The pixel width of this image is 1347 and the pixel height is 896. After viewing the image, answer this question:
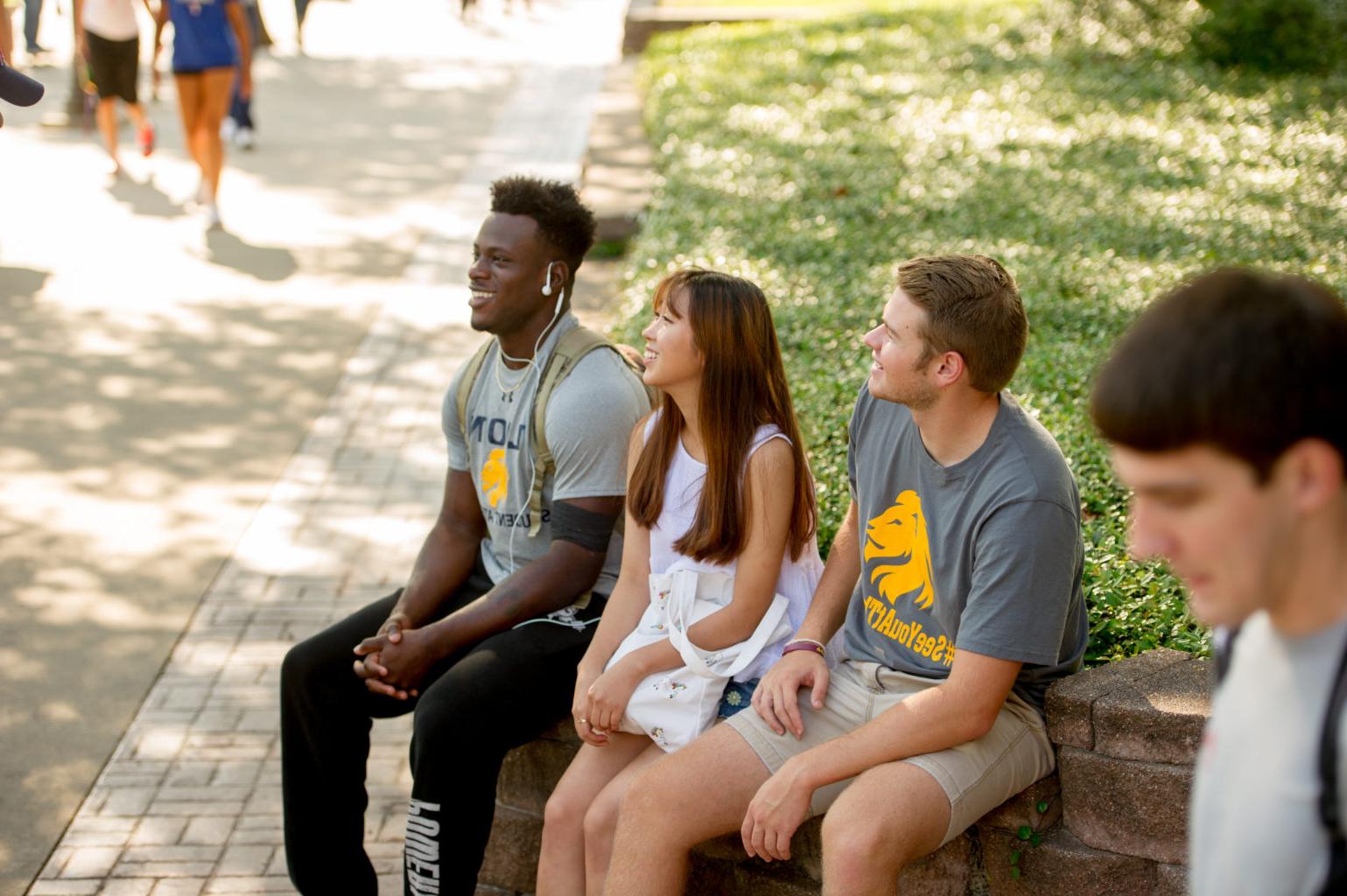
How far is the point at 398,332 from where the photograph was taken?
837 centimetres

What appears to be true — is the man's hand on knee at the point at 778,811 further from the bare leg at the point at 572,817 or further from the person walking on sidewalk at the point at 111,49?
the person walking on sidewalk at the point at 111,49

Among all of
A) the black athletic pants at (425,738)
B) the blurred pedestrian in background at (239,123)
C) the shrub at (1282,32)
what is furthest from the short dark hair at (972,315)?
the blurred pedestrian in background at (239,123)

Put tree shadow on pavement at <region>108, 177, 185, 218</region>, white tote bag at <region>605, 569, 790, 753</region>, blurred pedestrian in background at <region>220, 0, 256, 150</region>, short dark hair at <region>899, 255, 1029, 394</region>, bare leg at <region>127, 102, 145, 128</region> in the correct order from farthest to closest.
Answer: blurred pedestrian in background at <region>220, 0, 256, 150</region> → bare leg at <region>127, 102, 145, 128</region> → tree shadow on pavement at <region>108, 177, 185, 218</region> → white tote bag at <region>605, 569, 790, 753</region> → short dark hair at <region>899, 255, 1029, 394</region>

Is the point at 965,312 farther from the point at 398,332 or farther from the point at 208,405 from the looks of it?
the point at 398,332

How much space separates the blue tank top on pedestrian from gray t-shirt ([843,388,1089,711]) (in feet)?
25.9

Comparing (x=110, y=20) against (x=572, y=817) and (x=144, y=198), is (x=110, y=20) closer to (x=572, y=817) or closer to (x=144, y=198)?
(x=144, y=198)

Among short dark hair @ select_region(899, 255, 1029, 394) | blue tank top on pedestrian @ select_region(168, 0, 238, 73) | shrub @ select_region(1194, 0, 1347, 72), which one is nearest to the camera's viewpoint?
short dark hair @ select_region(899, 255, 1029, 394)

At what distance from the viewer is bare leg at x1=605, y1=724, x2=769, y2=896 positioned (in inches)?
118

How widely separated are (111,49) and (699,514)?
8.99 metres

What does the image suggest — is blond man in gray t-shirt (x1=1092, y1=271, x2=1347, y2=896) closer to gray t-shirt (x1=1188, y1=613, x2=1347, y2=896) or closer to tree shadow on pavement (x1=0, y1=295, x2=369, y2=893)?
gray t-shirt (x1=1188, y1=613, x2=1347, y2=896)

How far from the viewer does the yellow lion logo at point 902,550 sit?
3.11 metres

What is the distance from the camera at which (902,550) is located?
3.15 metres

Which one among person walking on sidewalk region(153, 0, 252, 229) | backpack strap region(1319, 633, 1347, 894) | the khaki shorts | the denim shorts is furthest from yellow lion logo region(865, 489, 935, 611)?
person walking on sidewalk region(153, 0, 252, 229)

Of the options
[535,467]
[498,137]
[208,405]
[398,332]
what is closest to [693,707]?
[535,467]
